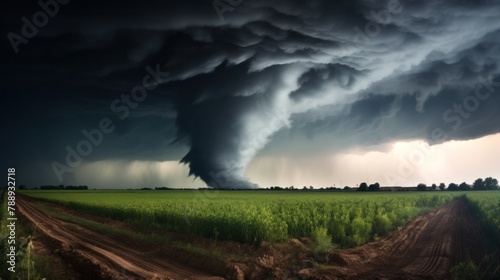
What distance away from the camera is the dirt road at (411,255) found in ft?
43.3

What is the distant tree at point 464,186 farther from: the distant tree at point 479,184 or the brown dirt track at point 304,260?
the brown dirt track at point 304,260

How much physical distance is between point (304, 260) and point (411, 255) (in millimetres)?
5373

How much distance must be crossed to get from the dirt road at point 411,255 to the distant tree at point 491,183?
189m

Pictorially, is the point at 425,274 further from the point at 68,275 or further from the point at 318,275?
the point at 68,275

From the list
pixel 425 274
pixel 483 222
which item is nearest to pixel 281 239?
pixel 425 274

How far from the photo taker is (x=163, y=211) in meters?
26.8

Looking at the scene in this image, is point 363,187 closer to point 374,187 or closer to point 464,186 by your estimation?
point 374,187

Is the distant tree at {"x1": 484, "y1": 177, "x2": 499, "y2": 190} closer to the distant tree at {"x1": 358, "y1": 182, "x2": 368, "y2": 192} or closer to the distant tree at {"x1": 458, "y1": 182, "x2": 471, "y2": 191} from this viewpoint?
the distant tree at {"x1": 458, "y1": 182, "x2": 471, "y2": 191}

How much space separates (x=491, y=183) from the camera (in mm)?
183875

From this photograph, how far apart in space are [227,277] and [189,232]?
A: 8951mm

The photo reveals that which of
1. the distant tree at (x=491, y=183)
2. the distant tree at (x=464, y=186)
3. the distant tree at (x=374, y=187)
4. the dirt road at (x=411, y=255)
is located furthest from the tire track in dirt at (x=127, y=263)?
the distant tree at (x=491, y=183)

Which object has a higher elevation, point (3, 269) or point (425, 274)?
point (3, 269)

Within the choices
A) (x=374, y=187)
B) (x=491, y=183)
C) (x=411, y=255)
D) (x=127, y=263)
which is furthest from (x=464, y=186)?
(x=127, y=263)

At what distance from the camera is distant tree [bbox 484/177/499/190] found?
596 ft
